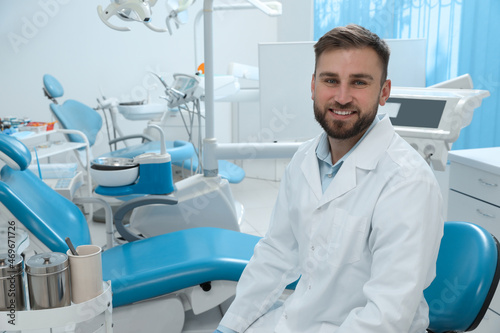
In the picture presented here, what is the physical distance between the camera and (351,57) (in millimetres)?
1110

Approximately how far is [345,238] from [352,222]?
4 centimetres

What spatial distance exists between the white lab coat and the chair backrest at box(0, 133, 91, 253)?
0.77 metres

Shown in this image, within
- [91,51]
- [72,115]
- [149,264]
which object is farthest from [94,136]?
[149,264]

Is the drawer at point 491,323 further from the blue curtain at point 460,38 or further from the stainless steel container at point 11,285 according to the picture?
the stainless steel container at point 11,285

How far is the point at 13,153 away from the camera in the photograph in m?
1.49

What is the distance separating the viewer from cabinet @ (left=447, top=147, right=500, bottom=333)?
1863 mm

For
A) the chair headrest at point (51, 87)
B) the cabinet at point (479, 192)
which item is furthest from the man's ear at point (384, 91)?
the chair headrest at point (51, 87)

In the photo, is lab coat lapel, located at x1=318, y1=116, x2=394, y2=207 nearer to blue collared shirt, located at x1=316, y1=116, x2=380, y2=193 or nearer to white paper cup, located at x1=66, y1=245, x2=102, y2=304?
blue collared shirt, located at x1=316, y1=116, x2=380, y2=193

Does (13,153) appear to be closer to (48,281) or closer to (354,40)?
(48,281)

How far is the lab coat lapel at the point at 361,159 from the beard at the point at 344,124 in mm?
25

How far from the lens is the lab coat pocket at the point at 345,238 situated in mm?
1063

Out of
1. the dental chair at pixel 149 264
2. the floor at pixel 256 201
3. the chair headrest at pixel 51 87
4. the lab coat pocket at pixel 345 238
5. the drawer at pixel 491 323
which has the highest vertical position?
the chair headrest at pixel 51 87

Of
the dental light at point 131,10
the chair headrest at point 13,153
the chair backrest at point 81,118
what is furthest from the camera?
the chair backrest at point 81,118

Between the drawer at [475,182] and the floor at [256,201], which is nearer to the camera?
the drawer at [475,182]
